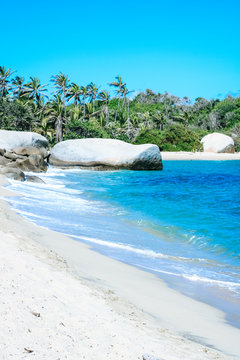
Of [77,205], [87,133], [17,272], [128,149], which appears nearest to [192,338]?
[17,272]

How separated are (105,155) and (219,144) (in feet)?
89.1

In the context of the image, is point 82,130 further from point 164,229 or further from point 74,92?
point 164,229

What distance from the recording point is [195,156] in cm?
4516

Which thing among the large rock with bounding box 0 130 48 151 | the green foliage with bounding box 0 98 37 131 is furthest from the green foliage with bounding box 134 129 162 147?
the large rock with bounding box 0 130 48 151

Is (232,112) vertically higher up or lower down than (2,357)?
higher up

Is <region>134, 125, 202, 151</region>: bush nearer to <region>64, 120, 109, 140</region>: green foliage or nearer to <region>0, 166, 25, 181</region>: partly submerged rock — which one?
<region>64, 120, 109, 140</region>: green foliage

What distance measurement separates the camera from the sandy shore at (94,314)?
2.78 m

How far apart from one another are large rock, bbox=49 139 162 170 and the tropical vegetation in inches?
406

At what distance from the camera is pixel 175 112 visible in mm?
72000

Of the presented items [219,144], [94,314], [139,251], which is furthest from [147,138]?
[94,314]

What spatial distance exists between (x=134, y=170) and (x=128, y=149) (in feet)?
5.20

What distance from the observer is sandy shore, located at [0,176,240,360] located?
2.78 m

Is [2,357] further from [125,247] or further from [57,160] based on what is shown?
[57,160]

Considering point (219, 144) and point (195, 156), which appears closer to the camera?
point (195, 156)
